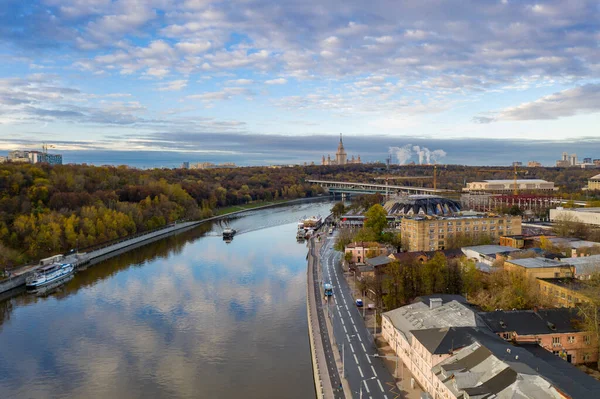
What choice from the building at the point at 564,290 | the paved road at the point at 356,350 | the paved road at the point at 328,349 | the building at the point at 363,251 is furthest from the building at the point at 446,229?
the building at the point at 564,290

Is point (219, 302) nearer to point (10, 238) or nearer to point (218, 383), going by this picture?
point (218, 383)

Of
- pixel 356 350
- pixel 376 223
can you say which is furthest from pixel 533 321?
pixel 376 223

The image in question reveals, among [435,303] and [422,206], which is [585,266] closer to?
[435,303]

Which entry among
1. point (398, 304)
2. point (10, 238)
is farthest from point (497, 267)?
point (10, 238)

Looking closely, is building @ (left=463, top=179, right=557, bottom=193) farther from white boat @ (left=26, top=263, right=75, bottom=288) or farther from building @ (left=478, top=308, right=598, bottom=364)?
building @ (left=478, top=308, right=598, bottom=364)

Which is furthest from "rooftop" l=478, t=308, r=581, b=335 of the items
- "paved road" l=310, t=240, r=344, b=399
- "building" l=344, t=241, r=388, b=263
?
"building" l=344, t=241, r=388, b=263
